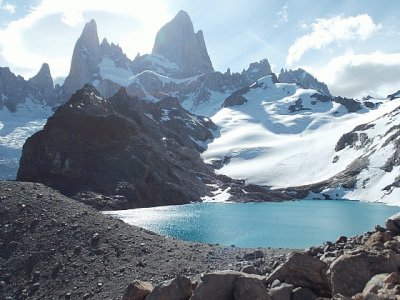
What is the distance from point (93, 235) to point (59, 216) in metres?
4.13

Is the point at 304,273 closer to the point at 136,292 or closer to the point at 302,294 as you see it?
the point at 302,294

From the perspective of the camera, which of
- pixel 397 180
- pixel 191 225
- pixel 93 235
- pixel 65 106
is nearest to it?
pixel 93 235

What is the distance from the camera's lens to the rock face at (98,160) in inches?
5643

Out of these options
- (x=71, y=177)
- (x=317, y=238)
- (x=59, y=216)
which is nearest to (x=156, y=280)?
(x=59, y=216)

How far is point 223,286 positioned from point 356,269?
13.6 ft

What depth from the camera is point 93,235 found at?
1416 inches

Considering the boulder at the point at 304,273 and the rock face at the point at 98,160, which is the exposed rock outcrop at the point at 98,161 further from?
the boulder at the point at 304,273

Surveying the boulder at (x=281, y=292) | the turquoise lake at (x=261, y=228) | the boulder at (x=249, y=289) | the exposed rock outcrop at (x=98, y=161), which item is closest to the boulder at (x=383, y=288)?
the boulder at (x=281, y=292)

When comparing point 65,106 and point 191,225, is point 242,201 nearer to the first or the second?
point 65,106

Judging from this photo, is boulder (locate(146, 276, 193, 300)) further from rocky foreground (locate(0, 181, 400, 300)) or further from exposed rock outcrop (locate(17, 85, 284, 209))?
exposed rock outcrop (locate(17, 85, 284, 209))

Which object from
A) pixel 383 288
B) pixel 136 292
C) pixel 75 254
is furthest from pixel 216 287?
pixel 75 254

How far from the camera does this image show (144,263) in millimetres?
33312

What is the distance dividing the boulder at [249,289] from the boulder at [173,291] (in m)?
1.92

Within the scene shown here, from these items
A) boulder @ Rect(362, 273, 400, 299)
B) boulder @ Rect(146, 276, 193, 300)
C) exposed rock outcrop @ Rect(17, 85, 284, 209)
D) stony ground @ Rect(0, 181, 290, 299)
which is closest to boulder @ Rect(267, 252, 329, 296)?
boulder @ Rect(362, 273, 400, 299)
